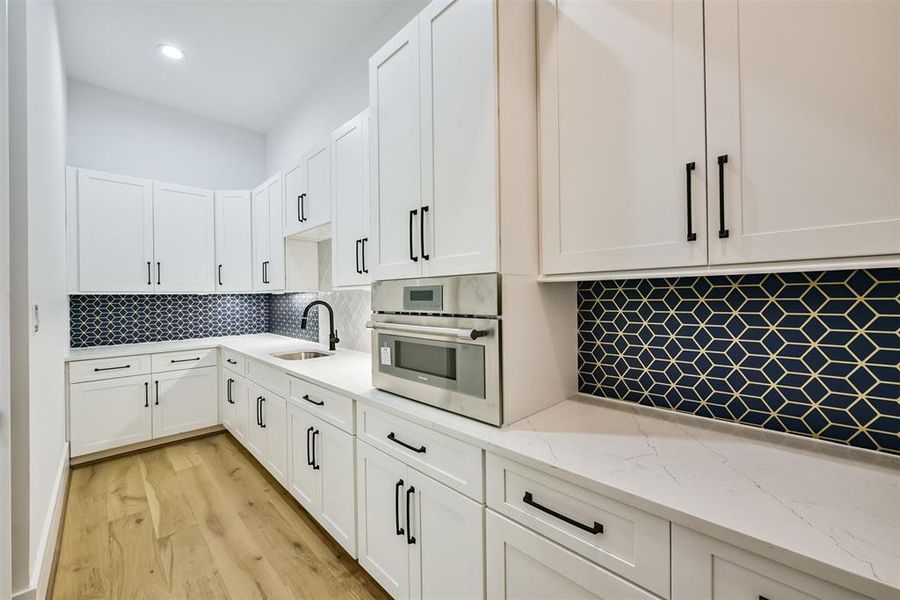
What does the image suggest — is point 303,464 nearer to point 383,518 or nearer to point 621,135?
point 383,518

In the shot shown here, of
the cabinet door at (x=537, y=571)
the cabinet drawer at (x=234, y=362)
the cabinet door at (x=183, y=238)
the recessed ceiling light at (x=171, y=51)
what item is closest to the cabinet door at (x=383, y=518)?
the cabinet door at (x=537, y=571)

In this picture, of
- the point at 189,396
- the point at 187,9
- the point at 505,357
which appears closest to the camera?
the point at 505,357

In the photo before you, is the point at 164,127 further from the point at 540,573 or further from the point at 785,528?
the point at 785,528

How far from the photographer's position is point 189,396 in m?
3.36

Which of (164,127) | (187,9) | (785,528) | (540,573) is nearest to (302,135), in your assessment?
(187,9)

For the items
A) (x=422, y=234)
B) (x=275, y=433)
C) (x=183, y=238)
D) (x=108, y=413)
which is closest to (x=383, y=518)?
(x=422, y=234)

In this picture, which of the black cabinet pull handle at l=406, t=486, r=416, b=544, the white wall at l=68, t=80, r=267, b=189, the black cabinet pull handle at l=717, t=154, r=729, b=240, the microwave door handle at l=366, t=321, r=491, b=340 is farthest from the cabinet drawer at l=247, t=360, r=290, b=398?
the white wall at l=68, t=80, r=267, b=189

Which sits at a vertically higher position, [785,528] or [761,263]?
[761,263]

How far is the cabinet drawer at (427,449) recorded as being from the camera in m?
1.19

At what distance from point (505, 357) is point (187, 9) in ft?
10.1

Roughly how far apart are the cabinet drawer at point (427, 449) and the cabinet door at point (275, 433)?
3.14 ft

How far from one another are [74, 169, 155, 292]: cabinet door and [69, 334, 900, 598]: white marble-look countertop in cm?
317

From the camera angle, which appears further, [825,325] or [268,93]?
[268,93]

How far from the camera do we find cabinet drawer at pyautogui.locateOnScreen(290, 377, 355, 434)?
5.67 ft
